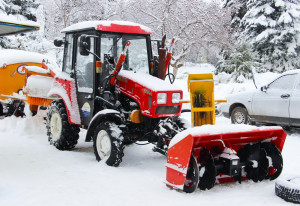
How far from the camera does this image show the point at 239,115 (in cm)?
1090

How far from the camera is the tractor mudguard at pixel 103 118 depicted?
6438 millimetres

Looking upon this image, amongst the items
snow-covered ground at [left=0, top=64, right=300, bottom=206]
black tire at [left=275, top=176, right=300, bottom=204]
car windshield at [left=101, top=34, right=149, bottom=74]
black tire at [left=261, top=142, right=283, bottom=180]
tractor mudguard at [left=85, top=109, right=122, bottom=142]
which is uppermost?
car windshield at [left=101, top=34, right=149, bottom=74]

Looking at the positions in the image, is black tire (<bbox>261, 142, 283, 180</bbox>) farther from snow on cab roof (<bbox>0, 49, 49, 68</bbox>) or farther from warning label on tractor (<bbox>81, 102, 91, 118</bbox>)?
snow on cab roof (<bbox>0, 49, 49, 68</bbox>)

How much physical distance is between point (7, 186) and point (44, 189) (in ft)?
1.84

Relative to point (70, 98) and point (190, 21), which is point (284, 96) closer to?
point (70, 98)

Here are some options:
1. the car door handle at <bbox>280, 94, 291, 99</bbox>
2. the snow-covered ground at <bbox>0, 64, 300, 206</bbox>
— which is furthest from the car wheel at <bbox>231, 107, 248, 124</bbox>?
the snow-covered ground at <bbox>0, 64, 300, 206</bbox>

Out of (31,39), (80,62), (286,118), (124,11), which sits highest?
(124,11)

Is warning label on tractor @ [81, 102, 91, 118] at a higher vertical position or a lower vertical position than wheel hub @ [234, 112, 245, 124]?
higher

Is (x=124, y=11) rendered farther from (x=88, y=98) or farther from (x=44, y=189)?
Result: (x=44, y=189)

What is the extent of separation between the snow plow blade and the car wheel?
4.90m

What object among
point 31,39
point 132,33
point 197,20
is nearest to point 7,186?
point 132,33

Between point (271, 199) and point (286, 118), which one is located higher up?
point (286, 118)

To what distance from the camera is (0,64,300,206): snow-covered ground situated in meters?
4.86

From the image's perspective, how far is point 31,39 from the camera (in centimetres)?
2611
